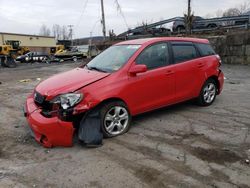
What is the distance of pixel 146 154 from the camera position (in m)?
4.34

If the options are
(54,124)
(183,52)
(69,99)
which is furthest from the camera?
(183,52)

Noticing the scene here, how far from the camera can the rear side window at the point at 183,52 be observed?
6.16 m

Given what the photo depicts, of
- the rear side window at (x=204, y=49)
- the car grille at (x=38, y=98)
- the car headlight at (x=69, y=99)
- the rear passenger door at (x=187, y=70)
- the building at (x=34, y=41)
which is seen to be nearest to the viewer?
the car headlight at (x=69, y=99)

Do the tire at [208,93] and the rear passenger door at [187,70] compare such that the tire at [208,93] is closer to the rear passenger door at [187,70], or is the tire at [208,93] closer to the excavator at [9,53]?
the rear passenger door at [187,70]

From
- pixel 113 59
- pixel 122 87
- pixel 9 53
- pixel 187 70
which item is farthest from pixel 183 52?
pixel 9 53

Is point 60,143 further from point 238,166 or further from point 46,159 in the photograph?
point 238,166

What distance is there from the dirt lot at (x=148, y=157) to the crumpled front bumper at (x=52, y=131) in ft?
0.41

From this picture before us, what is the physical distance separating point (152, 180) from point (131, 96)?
6.38 ft

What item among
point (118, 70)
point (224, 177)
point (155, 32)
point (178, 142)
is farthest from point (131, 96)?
point (155, 32)

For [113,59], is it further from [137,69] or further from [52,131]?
[52,131]

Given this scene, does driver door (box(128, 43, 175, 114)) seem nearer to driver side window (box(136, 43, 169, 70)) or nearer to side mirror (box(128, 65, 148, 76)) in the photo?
driver side window (box(136, 43, 169, 70))

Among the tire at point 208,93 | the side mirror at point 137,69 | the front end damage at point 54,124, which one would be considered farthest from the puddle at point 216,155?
the tire at point 208,93

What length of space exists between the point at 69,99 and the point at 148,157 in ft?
4.99

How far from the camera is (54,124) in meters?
4.43
